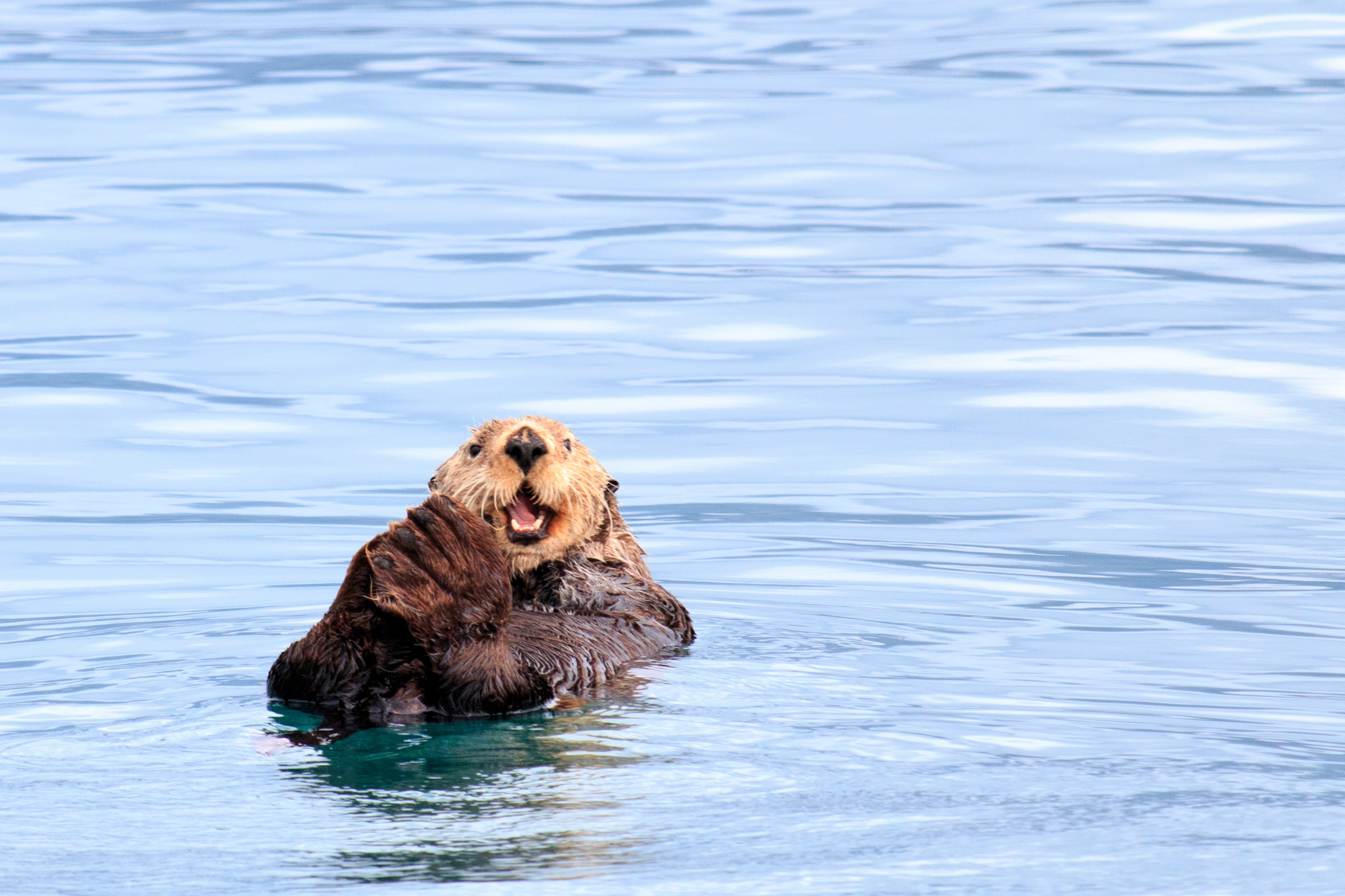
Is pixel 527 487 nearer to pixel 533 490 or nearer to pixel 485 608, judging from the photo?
pixel 533 490

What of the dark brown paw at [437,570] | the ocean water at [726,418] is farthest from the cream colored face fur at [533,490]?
the dark brown paw at [437,570]

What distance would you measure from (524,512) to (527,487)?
0.12 m

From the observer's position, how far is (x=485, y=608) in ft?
15.5

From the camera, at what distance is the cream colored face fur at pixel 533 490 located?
5.48 metres

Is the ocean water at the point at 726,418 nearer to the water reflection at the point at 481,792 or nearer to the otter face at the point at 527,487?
the water reflection at the point at 481,792

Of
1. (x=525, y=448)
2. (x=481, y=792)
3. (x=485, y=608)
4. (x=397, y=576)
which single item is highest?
(x=525, y=448)

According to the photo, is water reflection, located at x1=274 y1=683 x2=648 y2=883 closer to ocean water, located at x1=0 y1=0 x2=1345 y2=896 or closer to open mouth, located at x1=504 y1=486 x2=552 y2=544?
ocean water, located at x1=0 y1=0 x2=1345 y2=896

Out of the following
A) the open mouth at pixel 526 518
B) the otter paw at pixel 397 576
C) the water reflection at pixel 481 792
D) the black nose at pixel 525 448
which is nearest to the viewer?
the water reflection at pixel 481 792

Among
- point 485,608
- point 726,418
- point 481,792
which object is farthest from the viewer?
point 726,418

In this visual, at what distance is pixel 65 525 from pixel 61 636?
6.29 feet

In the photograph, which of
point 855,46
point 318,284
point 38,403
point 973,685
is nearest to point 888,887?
point 973,685

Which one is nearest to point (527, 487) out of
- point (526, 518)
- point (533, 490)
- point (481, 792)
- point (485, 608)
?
point (533, 490)

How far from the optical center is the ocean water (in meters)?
4.07

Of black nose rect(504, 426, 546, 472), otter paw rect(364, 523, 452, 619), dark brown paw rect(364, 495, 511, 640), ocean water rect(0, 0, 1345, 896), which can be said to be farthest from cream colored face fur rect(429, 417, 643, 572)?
otter paw rect(364, 523, 452, 619)
